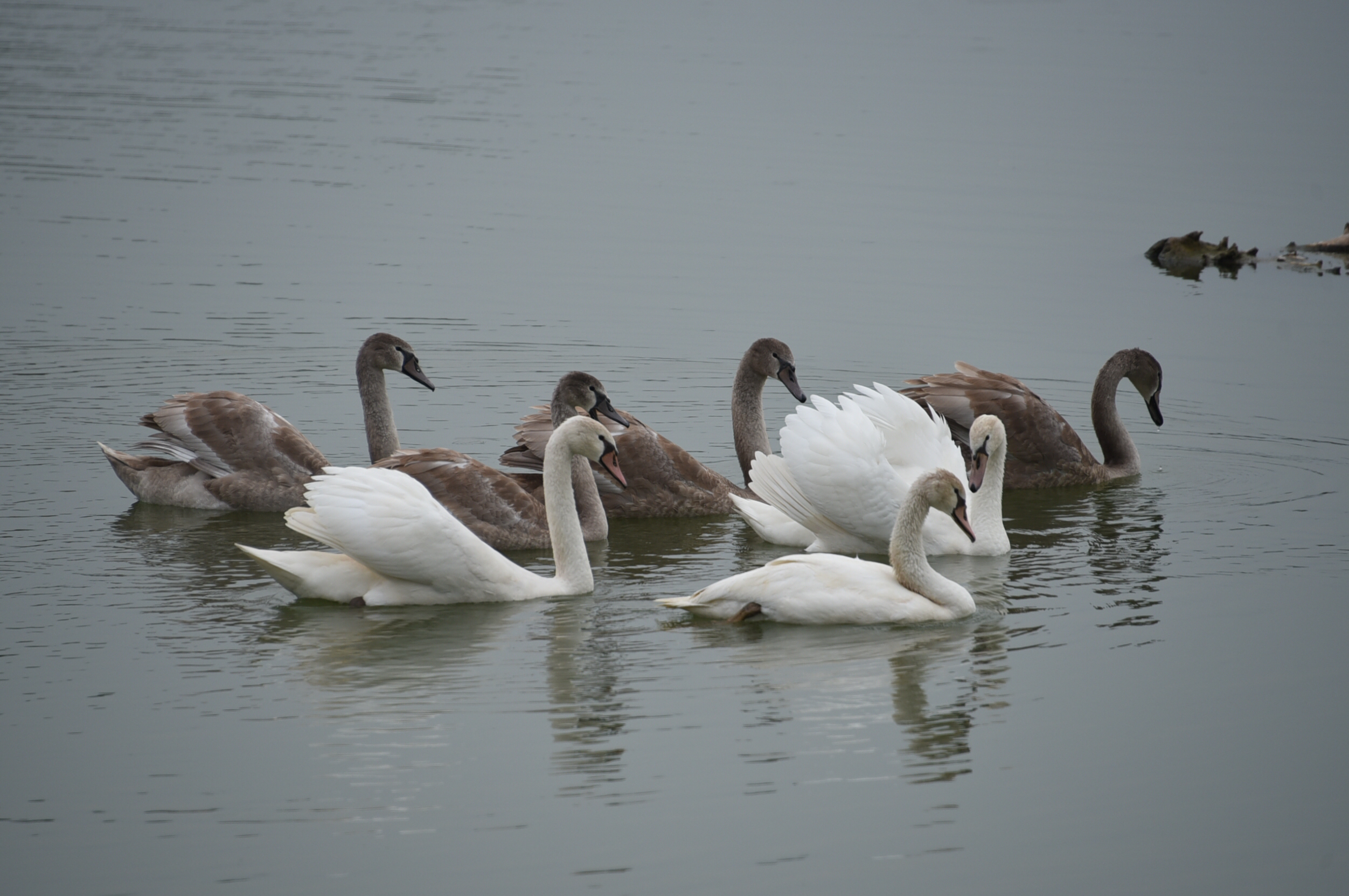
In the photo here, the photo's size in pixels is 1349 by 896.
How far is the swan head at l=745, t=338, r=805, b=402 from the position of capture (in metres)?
12.6

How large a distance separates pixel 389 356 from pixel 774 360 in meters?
2.80

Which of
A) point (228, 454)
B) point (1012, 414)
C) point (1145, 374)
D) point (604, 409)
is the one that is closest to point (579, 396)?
point (604, 409)

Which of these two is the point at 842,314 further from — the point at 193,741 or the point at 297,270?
the point at 193,741

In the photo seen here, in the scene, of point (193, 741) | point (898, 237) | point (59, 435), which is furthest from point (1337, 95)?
point (193, 741)

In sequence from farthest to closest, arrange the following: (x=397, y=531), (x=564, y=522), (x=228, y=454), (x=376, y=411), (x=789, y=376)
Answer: (x=789, y=376), (x=376, y=411), (x=228, y=454), (x=564, y=522), (x=397, y=531)

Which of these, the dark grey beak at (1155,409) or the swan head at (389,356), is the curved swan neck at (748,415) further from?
the dark grey beak at (1155,409)

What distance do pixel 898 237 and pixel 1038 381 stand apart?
6.07m

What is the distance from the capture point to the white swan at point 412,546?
9.05 metres

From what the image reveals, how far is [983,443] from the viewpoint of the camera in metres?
10.7

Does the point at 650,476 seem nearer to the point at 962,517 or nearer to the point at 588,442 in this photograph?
the point at 588,442

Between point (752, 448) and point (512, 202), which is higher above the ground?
point (512, 202)

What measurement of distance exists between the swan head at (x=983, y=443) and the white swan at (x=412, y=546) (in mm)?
2287

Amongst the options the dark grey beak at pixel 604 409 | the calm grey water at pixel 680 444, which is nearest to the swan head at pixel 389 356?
the calm grey water at pixel 680 444

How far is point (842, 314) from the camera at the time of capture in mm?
17734
